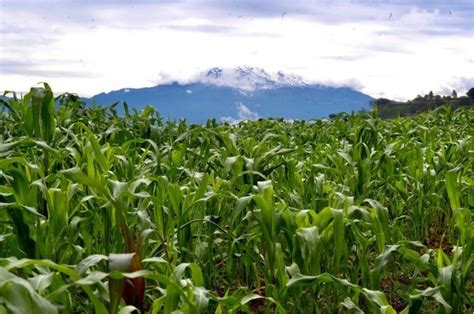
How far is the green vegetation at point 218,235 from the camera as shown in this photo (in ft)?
6.10

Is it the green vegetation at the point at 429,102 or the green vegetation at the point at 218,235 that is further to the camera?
the green vegetation at the point at 429,102

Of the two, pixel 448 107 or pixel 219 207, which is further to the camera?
pixel 448 107

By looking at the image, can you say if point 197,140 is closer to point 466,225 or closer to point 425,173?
point 425,173

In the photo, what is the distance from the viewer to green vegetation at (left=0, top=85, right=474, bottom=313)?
6.10 ft

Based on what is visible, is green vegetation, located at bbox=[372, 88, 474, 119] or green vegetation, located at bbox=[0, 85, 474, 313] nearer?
green vegetation, located at bbox=[0, 85, 474, 313]

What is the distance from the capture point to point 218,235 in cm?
329

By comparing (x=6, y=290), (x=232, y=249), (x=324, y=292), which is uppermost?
(x=6, y=290)

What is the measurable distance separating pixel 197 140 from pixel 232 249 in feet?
7.40

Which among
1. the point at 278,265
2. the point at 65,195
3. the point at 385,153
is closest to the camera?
the point at 278,265

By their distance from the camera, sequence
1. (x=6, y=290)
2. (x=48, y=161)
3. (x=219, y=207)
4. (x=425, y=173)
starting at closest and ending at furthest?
(x=6, y=290) < (x=219, y=207) < (x=48, y=161) < (x=425, y=173)

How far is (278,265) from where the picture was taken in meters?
2.25

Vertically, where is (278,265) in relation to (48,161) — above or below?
below

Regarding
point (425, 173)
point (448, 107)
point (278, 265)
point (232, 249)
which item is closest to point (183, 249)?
point (232, 249)

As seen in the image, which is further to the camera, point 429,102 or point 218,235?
point 429,102
